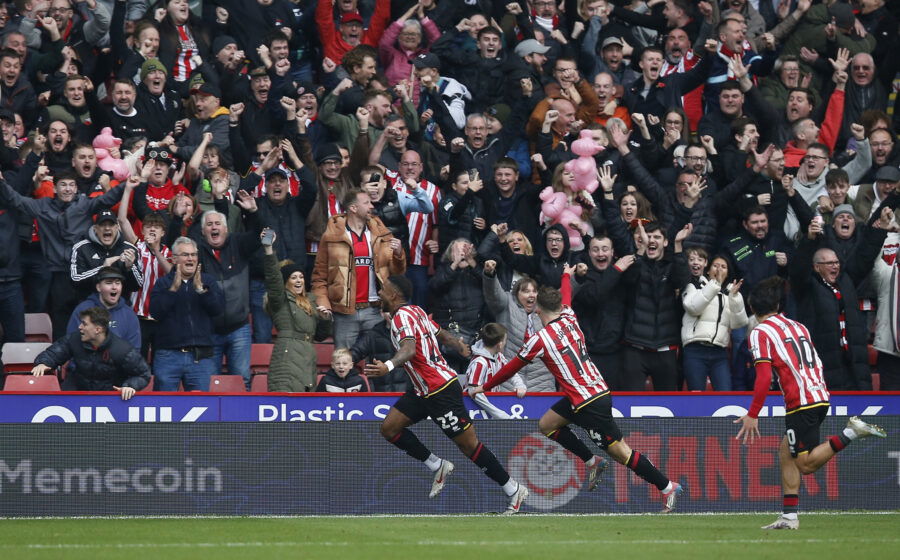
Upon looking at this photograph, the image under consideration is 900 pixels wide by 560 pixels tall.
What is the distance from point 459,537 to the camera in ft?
38.0

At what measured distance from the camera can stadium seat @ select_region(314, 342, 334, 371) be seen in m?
16.2

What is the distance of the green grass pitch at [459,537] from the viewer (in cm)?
1055

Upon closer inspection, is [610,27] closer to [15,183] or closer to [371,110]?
[371,110]

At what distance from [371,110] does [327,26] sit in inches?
79.2

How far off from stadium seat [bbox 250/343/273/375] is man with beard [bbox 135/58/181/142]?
9.46ft

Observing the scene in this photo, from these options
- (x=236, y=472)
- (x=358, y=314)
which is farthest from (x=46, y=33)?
(x=236, y=472)

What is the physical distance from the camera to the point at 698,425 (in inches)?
552

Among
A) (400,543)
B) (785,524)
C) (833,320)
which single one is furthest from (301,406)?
(833,320)

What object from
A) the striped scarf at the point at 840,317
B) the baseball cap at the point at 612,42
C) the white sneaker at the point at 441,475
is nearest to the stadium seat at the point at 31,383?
the white sneaker at the point at 441,475

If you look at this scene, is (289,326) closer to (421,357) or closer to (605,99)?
(421,357)

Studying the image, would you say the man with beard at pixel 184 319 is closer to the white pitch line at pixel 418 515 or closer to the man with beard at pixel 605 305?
the white pitch line at pixel 418 515

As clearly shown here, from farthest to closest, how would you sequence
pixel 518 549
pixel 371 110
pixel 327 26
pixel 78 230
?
pixel 327 26 → pixel 371 110 → pixel 78 230 → pixel 518 549

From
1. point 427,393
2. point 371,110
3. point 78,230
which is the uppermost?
point 371,110

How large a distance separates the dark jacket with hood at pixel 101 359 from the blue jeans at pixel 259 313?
7.12 feet
